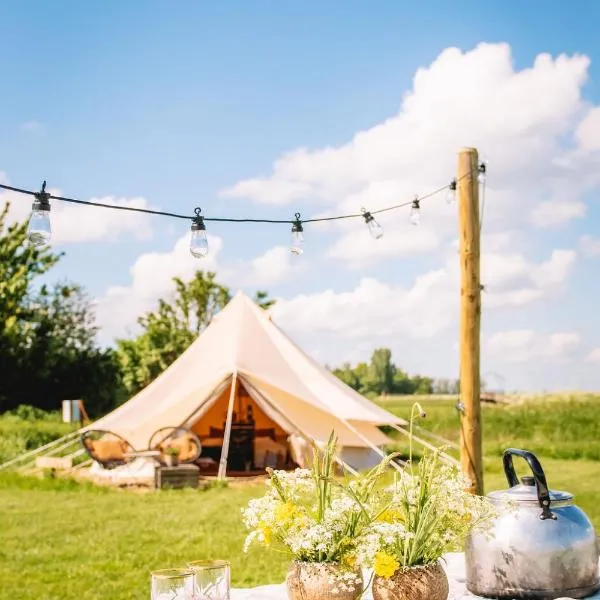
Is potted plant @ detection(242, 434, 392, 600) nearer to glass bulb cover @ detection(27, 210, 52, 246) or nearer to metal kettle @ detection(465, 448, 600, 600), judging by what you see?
metal kettle @ detection(465, 448, 600, 600)

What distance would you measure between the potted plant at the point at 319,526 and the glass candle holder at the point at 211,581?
20 centimetres

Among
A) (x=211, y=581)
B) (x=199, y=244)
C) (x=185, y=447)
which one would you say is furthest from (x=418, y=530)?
(x=185, y=447)

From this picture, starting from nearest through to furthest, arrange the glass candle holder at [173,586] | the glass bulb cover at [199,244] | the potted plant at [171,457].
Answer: the glass candle holder at [173,586], the glass bulb cover at [199,244], the potted plant at [171,457]

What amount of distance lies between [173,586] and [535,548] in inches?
48.6

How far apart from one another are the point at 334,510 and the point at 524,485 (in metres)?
0.76

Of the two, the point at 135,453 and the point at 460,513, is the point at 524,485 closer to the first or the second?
the point at 460,513

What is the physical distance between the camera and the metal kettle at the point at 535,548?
119 inches

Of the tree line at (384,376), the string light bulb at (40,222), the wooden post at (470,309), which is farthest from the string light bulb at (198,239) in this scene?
the tree line at (384,376)

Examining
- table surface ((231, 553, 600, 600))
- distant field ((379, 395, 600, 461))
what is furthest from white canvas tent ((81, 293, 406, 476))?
table surface ((231, 553, 600, 600))

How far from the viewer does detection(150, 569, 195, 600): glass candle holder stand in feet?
7.97

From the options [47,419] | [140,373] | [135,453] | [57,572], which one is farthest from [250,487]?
[140,373]

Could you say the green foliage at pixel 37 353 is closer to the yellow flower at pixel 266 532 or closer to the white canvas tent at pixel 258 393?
the white canvas tent at pixel 258 393

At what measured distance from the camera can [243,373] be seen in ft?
41.2

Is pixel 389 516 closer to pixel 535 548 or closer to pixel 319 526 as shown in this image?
pixel 319 526
